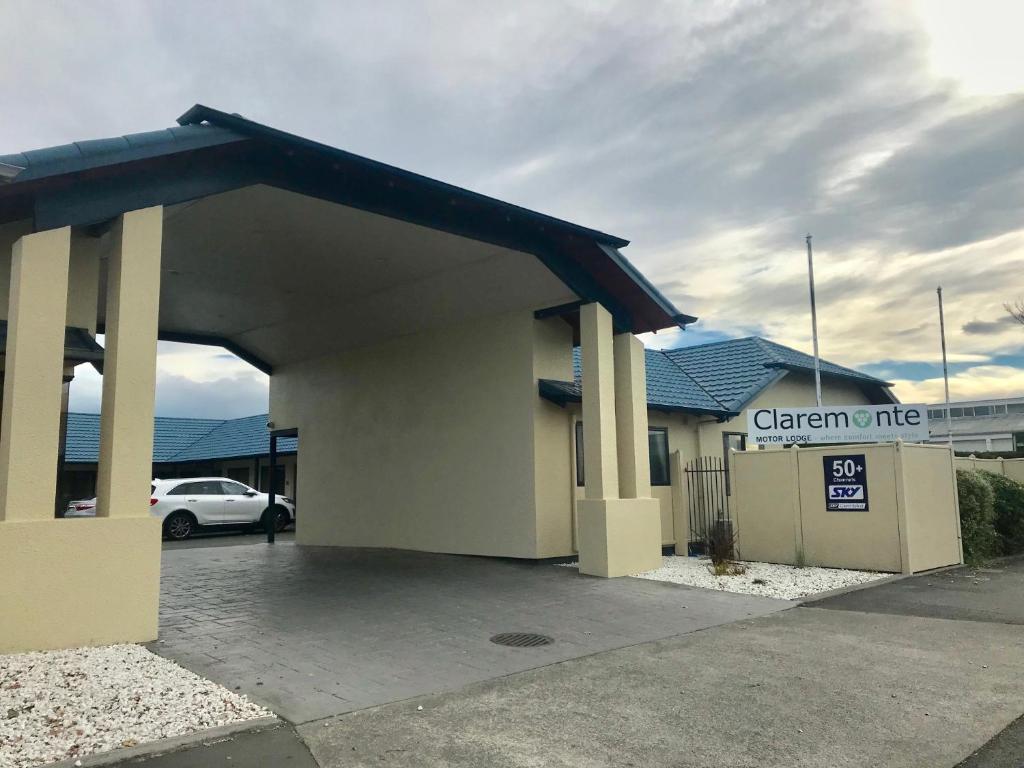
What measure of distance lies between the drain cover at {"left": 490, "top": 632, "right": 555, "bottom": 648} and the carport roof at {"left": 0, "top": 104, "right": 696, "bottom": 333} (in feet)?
16.2

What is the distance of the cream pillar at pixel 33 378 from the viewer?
6.12 meters

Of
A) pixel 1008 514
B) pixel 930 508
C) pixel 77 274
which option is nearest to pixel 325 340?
pixel 77 274

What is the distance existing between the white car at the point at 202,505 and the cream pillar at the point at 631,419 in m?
12.3

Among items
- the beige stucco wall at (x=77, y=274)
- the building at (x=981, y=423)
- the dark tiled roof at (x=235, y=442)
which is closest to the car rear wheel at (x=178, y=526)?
the dark tiled roof at (x=235, y=442)

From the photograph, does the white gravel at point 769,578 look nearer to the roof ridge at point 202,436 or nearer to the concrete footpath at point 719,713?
the concrete footpath at point 719,713

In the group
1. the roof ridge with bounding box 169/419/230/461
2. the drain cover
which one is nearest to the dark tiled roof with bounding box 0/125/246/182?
the drain cover

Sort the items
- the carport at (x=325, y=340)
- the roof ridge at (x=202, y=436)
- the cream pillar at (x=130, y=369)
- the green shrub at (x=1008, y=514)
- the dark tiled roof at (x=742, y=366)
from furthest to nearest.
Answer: the roof ridge at (x=202, y=436) < the dark tiled roof at (x=742, y=366) < the green shrub at (x=1008, y=514) < the cream pillar at (x=130, y=369) < the carport at (x=325, y=340)

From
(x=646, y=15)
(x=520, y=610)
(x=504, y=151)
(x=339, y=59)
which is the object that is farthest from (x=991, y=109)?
(x=520, y=610)

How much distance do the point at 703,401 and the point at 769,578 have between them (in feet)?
22.8

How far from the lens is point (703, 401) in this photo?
1725cm

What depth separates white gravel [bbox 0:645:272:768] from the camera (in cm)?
422

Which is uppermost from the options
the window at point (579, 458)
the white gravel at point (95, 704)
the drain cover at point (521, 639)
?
the window at point (579, 458)

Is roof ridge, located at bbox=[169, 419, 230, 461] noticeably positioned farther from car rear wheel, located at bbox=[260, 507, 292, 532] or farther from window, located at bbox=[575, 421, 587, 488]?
window, located at bbox=[575, 421, 587, 488]

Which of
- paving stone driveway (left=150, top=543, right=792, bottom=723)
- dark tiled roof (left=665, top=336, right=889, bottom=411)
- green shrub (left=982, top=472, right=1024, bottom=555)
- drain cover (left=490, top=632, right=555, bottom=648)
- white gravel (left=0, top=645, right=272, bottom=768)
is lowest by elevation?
drain cover (left=490, top=632, right=555, bottom=648)
